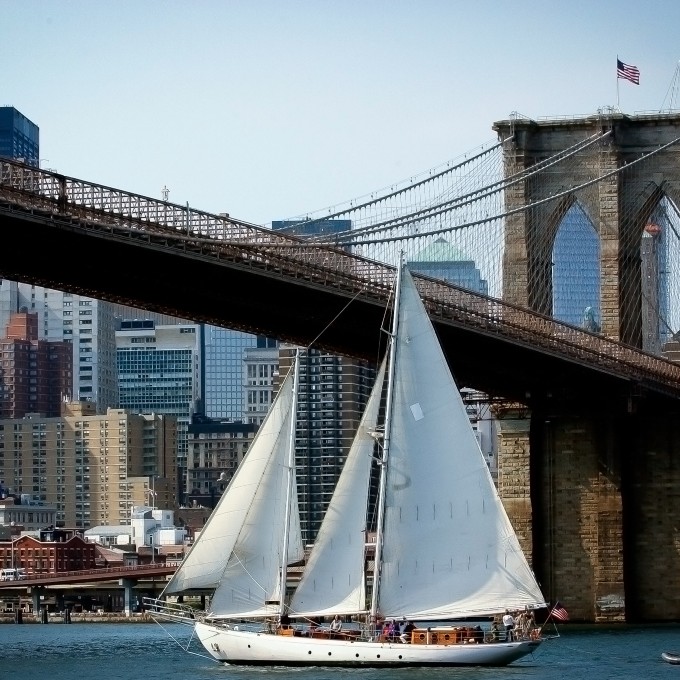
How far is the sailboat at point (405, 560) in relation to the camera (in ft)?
133

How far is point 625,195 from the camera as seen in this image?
5947cm

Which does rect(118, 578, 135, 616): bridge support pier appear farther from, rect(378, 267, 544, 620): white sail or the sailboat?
rect(378, 267, 544, 620): white sail

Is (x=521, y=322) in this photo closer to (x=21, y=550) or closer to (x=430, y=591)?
(x=430, y=591)

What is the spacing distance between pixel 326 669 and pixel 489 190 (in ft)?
67.1

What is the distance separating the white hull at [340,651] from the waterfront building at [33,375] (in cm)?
15374

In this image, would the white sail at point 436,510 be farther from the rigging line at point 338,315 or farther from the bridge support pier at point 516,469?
the bridge support pier at point 516,469

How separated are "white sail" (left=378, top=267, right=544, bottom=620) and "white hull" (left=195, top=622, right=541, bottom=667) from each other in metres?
0.66

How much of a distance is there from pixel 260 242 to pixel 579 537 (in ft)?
47.7

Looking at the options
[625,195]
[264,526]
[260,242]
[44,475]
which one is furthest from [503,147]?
[44,475]

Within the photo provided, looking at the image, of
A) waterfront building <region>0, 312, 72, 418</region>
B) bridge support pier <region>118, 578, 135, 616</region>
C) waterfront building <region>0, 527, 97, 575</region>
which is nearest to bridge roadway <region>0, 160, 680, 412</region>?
bridge support pier <region>118, 578, 135, 616</region>

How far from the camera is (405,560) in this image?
41000mm

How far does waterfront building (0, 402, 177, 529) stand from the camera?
163 metres

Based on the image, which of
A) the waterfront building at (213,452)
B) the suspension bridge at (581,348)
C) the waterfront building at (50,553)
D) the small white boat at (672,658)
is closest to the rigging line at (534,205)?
the suspension bridge at (581,348)

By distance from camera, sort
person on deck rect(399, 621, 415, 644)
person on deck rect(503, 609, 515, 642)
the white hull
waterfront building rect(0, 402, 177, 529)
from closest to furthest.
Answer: the white hull
person on deck rect(399, 621, 415, 644)
person on deck rect(503, 609, 515, 642)
waterfront building rect(0, 402, 177, 529)
